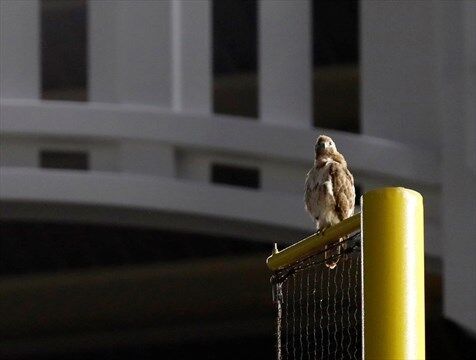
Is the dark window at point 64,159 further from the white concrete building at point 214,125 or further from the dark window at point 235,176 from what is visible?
the dark window at point 235,176

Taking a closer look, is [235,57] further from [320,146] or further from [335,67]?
[320,146]

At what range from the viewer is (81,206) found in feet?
54.2

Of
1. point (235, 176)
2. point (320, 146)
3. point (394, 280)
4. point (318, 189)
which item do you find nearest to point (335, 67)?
point (235, 176)

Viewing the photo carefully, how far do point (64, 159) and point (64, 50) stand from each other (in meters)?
1.96

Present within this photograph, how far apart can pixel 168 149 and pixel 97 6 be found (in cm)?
164

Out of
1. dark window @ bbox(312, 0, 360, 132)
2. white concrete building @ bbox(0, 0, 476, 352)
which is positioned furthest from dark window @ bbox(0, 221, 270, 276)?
dark window @ bbox(312, 0, 360, 132)

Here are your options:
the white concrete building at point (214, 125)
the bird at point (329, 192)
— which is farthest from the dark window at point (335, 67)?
the bird at point (329, 192)

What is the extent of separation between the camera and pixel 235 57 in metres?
18.7

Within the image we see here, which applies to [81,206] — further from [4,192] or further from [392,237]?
[392,237]

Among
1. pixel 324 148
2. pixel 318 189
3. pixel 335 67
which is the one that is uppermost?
pixel 324 148

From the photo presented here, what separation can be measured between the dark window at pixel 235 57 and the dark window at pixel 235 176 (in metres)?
1.43

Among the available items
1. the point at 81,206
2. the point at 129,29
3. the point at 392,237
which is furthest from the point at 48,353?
the point at 392,237

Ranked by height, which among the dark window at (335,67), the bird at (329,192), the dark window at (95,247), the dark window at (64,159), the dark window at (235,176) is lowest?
the dark window at (95,247)

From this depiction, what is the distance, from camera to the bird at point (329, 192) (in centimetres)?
770
